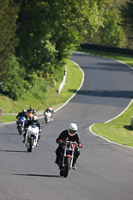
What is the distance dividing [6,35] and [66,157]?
3082 centimetres

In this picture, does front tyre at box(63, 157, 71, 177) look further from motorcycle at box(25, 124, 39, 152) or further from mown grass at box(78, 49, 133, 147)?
mown grass at box(78, 49, 133, 147)

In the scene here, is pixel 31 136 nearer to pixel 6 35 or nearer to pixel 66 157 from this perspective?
pixel 66 157

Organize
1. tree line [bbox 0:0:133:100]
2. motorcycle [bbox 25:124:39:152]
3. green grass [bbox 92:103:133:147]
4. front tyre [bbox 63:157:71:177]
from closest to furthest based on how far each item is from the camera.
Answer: front tyre [bbox 63:157:71:177]
motorcycle [bbox 25:124:39:152]
green grass [bbox 92:103:133:147]
tree line [bbox 0:0:133:100]

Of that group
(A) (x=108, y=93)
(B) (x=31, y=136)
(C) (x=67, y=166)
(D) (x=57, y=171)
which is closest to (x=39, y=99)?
(A) (x=108, y=93)

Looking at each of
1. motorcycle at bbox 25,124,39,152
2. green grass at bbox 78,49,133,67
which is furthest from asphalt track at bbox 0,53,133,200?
green grass at bbox 78,49,133,67

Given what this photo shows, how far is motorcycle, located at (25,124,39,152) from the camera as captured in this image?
21359 millimetres

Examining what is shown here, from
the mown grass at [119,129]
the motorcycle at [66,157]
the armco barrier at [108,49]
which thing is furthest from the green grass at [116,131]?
the armco barrier at [108,49]

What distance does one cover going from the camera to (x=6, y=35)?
44.6 meters

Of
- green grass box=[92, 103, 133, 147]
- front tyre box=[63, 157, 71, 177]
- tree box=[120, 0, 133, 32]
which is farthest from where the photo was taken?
tree box=[120, 0, 133, 32]

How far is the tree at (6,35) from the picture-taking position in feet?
144

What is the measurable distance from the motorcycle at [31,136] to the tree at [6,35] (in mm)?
23022

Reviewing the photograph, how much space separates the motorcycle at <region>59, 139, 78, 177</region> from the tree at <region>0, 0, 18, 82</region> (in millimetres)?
29469

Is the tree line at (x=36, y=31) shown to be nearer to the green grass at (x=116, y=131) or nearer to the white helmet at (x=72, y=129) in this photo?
the green grass at (x=116, y=131)

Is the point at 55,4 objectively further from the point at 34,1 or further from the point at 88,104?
the point at 88,104
